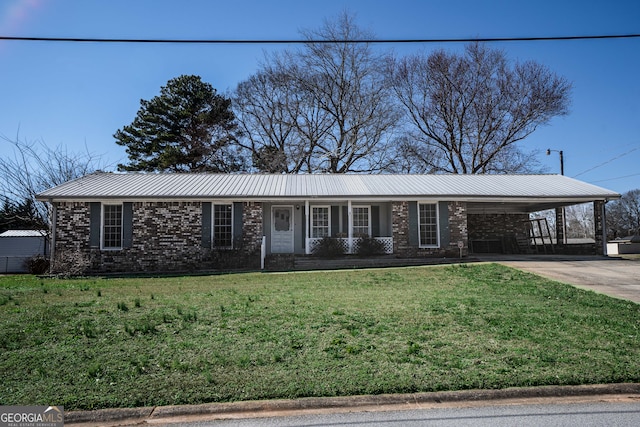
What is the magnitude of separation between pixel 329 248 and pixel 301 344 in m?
12.0

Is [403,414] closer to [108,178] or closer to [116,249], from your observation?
[116,249]

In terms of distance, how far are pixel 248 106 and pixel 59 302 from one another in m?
28.5

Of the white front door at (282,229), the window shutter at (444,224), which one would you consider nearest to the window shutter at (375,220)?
the window shutter at (444,224)

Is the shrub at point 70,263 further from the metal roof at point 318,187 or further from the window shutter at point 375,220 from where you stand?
the window shutter at point 375,220

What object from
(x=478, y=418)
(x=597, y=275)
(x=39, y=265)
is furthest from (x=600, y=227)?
(x=39, y=265)

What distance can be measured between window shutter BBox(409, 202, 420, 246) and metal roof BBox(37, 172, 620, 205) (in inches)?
20.7

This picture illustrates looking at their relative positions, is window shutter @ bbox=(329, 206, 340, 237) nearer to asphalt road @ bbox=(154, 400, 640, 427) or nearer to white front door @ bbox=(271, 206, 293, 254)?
white front door @ bbox=(271, 206, 293, 254)

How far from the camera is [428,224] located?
18.6m

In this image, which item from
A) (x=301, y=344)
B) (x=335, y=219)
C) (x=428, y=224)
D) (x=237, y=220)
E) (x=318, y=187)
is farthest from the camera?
(x=318, y=187)

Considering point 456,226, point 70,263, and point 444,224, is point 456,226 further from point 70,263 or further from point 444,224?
point 70,263

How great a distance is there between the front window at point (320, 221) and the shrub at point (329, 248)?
4.53ft

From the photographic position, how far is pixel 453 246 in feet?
60.1

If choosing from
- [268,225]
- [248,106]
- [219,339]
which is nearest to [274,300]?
[219,339]

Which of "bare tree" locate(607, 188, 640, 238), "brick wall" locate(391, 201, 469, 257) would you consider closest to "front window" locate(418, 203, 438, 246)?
"brick wall" locate(391, 201, 469, 257)
